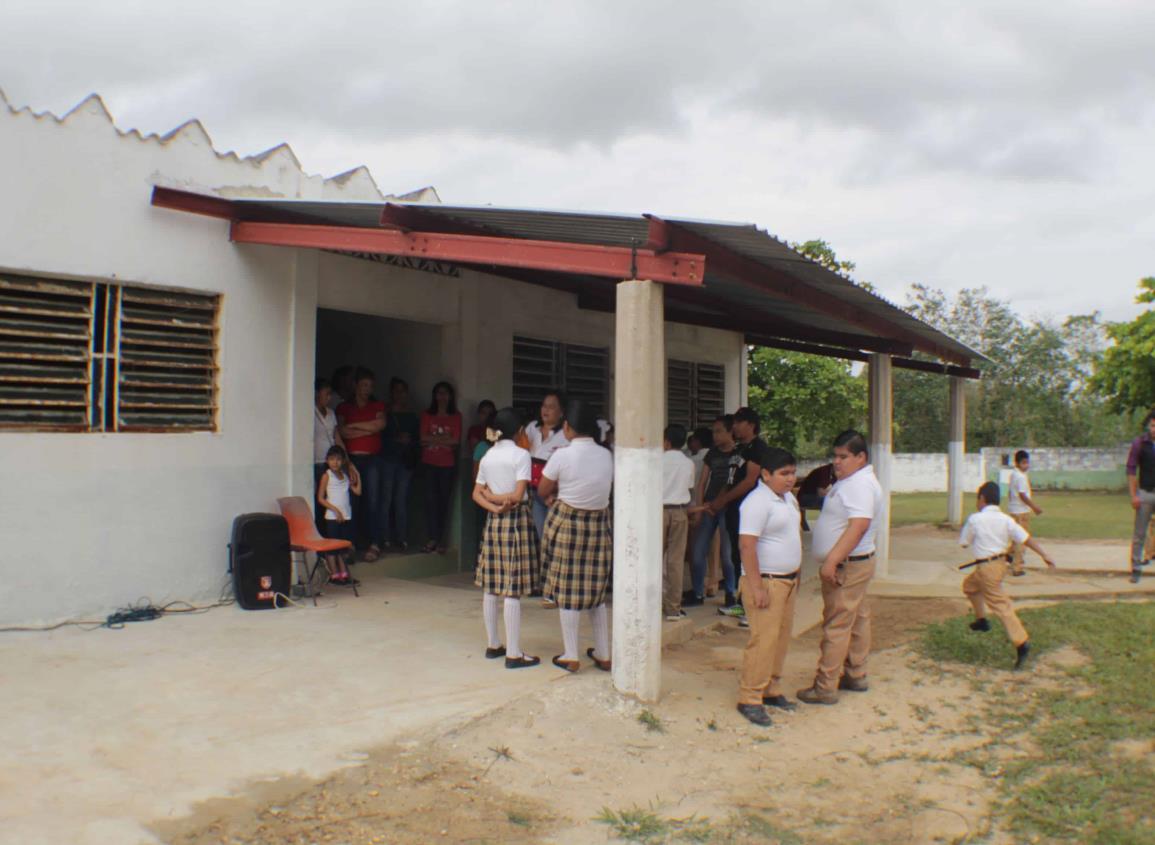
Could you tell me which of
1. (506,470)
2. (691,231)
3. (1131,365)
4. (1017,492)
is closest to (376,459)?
(506,470)

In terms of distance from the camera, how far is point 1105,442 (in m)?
36.0

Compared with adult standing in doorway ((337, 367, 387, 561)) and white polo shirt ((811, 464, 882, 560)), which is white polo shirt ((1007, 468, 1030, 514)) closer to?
white polo shirt ((811, 464, 882, 560))

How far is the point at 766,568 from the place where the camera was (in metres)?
5.12

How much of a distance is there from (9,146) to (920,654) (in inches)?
276

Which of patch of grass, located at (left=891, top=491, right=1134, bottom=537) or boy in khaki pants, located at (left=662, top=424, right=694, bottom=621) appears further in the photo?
patch of grass, located at (left=891, top=491, right=1134, bottom=537)

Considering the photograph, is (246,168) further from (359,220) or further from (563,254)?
(563,254)

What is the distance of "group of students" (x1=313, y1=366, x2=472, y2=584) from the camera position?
26.3ft

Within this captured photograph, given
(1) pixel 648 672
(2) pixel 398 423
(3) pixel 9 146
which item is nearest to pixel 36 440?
(3) pixel 9 146

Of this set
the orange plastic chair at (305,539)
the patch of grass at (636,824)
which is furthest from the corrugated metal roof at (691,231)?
the patch of grass at (636,824)

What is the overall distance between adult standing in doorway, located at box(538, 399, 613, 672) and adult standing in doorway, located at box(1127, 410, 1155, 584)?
6.68m

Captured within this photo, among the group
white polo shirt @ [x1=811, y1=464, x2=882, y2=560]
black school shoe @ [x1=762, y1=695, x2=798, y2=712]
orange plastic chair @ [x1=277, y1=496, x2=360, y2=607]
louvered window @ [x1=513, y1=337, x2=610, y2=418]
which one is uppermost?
louvered window @ [x1=513, y1=337, x2=610, y2=418]

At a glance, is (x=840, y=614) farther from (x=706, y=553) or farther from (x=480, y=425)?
(x=480, y=425)

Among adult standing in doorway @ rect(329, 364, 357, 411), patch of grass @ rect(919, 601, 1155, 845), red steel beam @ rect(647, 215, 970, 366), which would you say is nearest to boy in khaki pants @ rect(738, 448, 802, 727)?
patch of grass @ rect(919, 601, 1155, 845)

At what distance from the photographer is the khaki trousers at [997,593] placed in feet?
20.4
